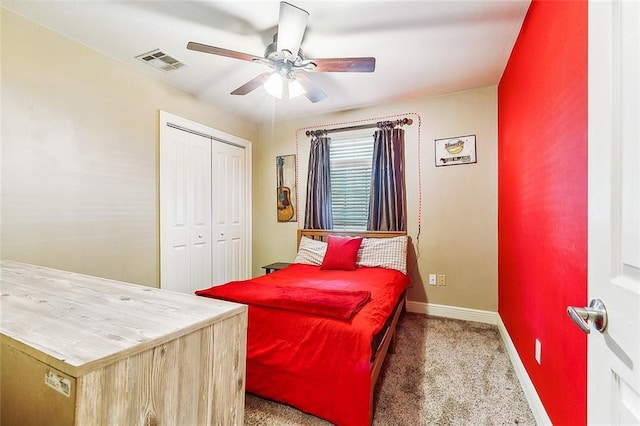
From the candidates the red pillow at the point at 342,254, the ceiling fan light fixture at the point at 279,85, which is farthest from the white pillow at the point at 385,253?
the ceiling fan light fixture at the point at 279,85

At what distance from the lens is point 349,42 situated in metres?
2.13

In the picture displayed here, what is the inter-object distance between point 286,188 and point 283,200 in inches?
7.0

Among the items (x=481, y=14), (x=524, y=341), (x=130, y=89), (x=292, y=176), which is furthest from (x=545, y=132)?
(x=130, y=89)

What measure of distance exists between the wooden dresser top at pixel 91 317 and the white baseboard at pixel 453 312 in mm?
2661

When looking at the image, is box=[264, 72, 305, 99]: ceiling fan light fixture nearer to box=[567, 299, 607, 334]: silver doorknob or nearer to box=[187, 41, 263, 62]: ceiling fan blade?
box=[187, 41, 263, 62]: ceiling fan blade

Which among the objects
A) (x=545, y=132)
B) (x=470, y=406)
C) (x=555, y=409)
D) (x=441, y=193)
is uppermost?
(x=545, y=132)

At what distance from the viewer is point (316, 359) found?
1525 mm

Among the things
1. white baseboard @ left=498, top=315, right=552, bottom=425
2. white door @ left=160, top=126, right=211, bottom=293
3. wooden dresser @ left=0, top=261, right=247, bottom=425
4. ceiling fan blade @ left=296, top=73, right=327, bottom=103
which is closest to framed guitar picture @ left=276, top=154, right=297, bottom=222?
white door @ left=160, top=126, right=211, bottom=293

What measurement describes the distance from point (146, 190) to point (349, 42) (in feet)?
7.45

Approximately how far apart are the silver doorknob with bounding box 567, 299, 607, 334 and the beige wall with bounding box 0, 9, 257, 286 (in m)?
2.89

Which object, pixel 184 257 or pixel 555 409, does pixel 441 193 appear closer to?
pixel 555 409

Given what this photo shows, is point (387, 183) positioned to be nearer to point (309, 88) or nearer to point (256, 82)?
point (309, 88)
